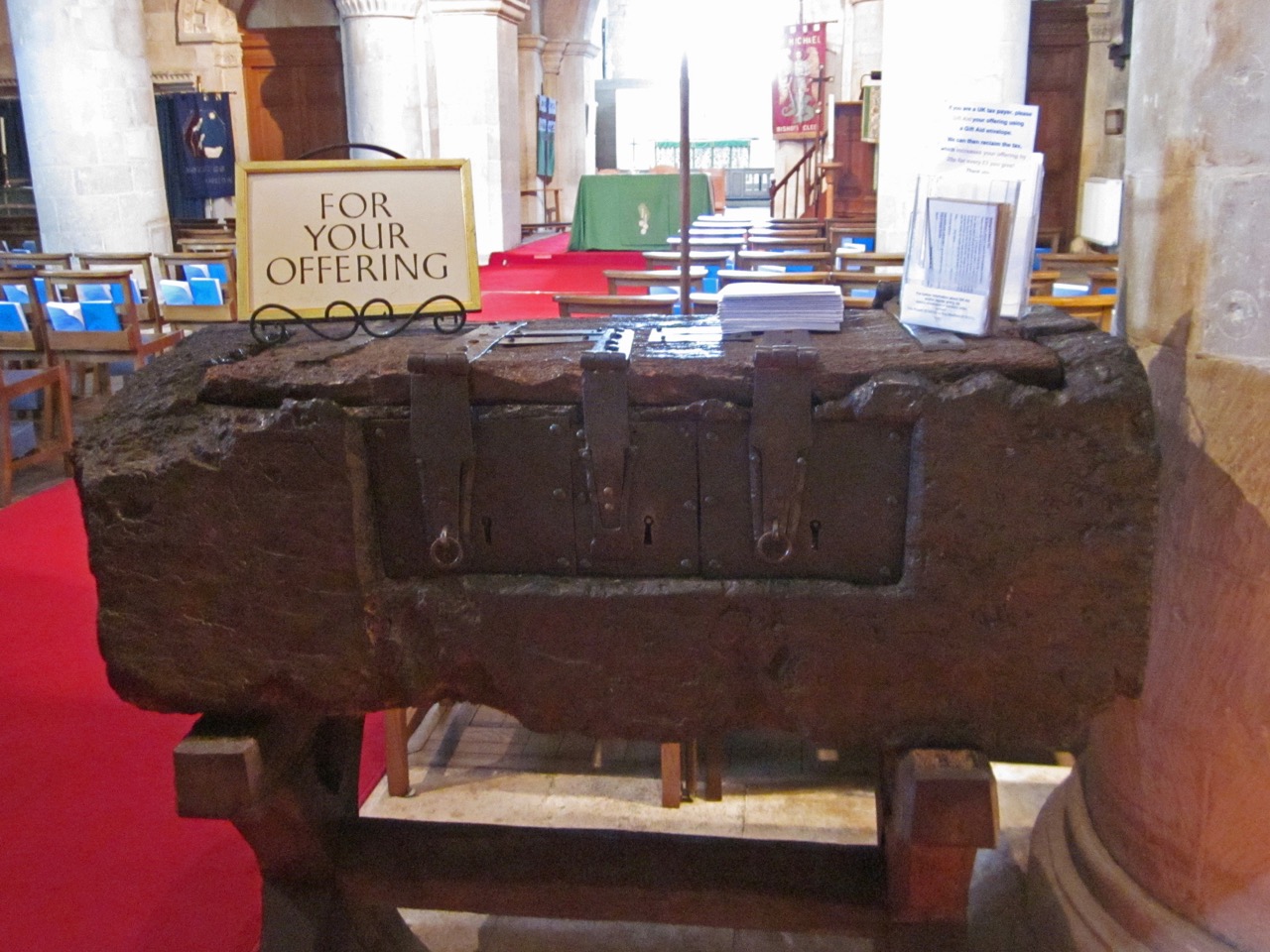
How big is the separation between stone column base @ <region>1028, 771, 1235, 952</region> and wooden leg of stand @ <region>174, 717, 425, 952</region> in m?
1.14

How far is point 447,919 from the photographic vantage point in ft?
6.86

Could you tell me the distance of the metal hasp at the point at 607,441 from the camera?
133 cm

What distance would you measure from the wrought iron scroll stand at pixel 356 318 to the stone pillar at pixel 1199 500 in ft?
3.45

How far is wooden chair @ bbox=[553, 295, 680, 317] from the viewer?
119 inches

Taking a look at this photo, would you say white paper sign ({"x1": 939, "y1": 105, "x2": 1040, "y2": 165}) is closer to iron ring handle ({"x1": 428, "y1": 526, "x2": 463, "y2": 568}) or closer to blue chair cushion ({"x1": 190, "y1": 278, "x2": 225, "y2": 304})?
iron ring handle ({"x1": 428, "y1": 526, "x2": 463, "y2": 568})

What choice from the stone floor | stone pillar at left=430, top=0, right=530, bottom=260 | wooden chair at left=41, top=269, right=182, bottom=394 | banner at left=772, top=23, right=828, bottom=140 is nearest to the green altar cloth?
stone pillar at left=430, top=0, right=530, bottom=260

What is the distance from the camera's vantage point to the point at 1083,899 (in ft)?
5.58

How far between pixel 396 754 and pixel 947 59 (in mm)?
3739

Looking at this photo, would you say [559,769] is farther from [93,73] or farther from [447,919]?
[93,73]

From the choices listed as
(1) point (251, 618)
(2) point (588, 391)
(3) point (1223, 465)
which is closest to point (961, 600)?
(3) point (1223, 465)

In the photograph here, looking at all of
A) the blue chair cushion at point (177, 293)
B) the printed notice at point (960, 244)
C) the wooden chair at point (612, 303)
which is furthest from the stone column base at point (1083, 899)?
the blue chair cushion at point (177, 293)

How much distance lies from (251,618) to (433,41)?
875cm

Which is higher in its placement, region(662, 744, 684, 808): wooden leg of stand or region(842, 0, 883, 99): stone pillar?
region(842, 0, 883, 99): stone pillar

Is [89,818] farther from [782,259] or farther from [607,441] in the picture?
[782,259]
